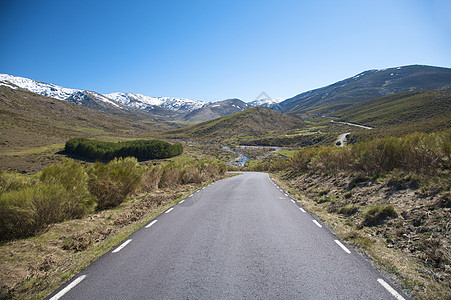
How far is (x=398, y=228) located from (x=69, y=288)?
290 inches

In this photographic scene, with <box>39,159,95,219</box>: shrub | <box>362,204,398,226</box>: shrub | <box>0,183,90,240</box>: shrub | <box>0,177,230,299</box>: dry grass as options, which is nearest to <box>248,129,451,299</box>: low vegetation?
<box>362,204,398,226</box>: shrub

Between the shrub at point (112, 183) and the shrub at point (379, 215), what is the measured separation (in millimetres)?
9854

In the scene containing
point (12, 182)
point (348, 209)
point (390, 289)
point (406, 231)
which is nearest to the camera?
point (390, 289)

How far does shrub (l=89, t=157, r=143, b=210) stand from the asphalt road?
4.10 metres

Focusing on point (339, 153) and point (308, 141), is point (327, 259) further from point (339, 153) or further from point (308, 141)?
point (308, 141)

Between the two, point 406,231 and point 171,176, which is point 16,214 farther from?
point 171,176

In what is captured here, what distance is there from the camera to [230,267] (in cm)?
398

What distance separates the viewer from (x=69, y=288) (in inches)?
135

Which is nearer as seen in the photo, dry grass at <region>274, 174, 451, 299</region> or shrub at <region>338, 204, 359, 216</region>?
dry grass at <region>274, 174, 451, 299</region>

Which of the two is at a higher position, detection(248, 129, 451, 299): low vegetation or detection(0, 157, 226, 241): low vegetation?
detection(0, 157, 226, 241): low vegetation

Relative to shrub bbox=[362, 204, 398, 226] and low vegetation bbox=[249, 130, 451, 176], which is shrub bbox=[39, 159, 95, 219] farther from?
low vegetation bbox=[249, 130, 451, 176]

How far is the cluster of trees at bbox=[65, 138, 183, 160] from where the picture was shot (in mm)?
94750

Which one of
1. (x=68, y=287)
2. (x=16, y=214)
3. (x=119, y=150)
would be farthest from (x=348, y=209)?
(x=119, y=150)

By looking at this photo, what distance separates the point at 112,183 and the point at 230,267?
760 centimetres
